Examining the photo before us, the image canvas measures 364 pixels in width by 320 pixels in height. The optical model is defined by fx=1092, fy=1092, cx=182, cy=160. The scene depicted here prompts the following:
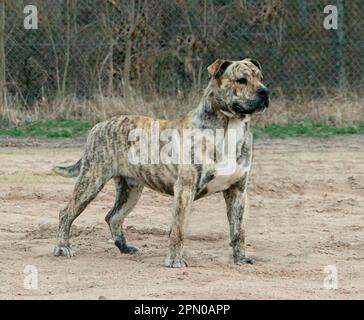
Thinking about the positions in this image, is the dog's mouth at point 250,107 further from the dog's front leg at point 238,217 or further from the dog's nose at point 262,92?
the dog's front leg at point 238,217

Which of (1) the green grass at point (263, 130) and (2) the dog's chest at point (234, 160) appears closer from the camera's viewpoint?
(2) the dog's chest at point (234, 160)

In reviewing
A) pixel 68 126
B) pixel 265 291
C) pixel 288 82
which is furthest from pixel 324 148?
pixel 265 291

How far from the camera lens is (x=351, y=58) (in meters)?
17.4

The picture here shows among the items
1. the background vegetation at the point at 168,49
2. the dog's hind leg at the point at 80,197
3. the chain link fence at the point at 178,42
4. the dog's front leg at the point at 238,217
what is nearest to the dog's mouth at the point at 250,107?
the dog's front leg at the point at 238,217

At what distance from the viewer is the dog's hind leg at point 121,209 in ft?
30.7

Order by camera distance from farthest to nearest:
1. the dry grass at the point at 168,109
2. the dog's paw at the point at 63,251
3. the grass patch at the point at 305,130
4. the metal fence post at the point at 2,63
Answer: the metal fence post at the point at 2,63 → the dry grass at the point at 168,109 → the grass patch at the point at 305,130 → the dog's paw at the point at 63,251

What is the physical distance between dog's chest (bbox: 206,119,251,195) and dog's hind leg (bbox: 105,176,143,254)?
3.48 ft

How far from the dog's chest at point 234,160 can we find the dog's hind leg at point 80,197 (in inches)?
41.7

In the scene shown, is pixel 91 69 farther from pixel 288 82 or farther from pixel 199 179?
pixel 199 179

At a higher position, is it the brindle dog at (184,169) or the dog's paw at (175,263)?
the brindle dog at (184,169)

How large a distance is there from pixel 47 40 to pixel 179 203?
975 centimetres

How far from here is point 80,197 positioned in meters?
9.16

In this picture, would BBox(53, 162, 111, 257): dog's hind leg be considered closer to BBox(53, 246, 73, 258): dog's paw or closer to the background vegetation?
BBox(53, 246, 73, 258): dog's paw

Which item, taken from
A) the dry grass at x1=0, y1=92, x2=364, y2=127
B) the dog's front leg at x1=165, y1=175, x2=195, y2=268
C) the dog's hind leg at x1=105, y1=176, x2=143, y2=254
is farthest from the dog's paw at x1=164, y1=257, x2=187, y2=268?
the dry grass at x1=0, y1=92, x2=364, y2=127
